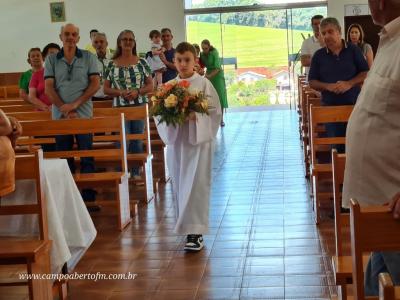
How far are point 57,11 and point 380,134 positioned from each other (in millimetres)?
15304

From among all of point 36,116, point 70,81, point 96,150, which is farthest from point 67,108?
point 36,116

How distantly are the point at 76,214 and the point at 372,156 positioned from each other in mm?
2019

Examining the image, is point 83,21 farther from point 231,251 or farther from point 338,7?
point 231,251

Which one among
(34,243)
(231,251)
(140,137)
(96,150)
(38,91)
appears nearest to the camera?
(34,243)

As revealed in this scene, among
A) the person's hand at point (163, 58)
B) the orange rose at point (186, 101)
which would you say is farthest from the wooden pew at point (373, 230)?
the person's hand at point (163, 58)

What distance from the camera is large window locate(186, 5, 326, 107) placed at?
17125 mm

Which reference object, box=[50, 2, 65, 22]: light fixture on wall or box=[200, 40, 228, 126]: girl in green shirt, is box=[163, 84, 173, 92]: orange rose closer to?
box=[200, 40, 228, 126]: girl in green shirt

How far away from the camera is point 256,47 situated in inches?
695

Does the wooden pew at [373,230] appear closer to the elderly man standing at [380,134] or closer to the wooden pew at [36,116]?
the elderly man standing at [380,134]

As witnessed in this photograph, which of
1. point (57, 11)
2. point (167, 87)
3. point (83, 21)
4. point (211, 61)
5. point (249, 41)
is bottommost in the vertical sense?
point (167, 87)

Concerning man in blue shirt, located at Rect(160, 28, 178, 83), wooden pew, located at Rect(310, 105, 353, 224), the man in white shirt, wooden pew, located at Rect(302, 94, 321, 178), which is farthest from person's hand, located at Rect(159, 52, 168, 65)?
wooden pew, located at Rect(310, 105, 353, 224)

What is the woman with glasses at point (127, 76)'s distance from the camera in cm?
725

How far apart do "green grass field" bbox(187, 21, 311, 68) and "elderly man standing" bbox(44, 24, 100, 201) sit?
35.9 ft

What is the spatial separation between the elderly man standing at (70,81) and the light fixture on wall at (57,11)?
10785 millimetres
